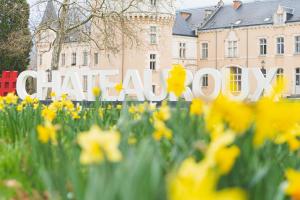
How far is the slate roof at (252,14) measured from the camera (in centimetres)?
4691

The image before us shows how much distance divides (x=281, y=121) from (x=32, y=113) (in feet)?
11.6

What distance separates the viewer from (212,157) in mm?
1326

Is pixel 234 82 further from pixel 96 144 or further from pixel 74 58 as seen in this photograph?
pixel 74 58

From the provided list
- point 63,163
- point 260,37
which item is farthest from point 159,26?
point 63,163

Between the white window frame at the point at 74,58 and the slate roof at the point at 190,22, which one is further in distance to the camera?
the white window frame at the point at 74,58

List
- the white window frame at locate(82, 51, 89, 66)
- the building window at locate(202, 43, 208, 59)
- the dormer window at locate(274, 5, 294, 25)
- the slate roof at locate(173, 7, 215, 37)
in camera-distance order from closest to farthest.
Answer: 1. the dormer window at locate(274, 5, 294, 25)
2. the white window frame at locate(82, 51, 89, 66)
3. the slate roof at locate(173, 7, 215, 37)
4. the building window at locate(202, 43, 208, 59)

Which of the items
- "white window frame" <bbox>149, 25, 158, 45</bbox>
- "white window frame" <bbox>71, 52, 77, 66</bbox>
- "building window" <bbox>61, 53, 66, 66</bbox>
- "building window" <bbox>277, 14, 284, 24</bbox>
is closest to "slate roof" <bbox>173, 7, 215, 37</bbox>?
"white window frame" <bbox>149, 25, 158, 45</bbox>

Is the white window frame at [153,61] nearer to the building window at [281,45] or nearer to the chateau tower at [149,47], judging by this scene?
the chateau tower at [149,47]

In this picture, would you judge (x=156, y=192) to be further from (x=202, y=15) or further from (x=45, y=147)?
(x=202, y=15)

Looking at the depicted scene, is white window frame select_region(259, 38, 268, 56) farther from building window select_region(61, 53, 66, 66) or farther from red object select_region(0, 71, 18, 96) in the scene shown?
red object select_region(0, 71, 18, 96)

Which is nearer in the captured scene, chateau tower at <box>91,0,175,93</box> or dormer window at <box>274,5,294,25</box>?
chateau tower at <box>91,0,175,93</box>

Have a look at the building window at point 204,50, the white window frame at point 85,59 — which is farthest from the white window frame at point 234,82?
the white window frame at point 85,59

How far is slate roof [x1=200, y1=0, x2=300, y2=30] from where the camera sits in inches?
1847

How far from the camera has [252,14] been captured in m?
48.7
